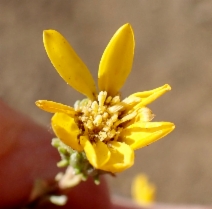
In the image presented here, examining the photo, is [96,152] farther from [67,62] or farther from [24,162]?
[24,162]

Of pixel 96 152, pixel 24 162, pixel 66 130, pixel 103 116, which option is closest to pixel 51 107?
pixel 66 130

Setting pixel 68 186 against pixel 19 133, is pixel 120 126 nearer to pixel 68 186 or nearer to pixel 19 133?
pixel 68 186

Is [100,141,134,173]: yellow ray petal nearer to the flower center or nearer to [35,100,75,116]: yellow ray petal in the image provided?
the flower center

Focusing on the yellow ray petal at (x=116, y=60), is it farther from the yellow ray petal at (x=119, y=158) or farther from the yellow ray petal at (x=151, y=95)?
the yellow ray petal at (x=119, y=158)

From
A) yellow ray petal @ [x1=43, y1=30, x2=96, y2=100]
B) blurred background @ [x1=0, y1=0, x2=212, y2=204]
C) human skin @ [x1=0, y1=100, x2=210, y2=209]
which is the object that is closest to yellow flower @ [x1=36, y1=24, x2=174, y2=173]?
yellow ray petal @ [x1=43, y1=30, x2=96, y2=100]

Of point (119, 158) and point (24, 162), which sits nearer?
point (119, 158)

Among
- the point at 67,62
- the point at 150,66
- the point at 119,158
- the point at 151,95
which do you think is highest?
the point at 150,66

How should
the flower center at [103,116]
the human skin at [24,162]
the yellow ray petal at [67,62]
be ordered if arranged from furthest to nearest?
1. the human skin at [24,162]
2. the flower center at [103,116]
3. the yellow ray petal at [67,62]

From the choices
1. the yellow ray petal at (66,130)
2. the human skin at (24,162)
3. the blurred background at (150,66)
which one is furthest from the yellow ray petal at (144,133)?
the blurred background at (150,66)
